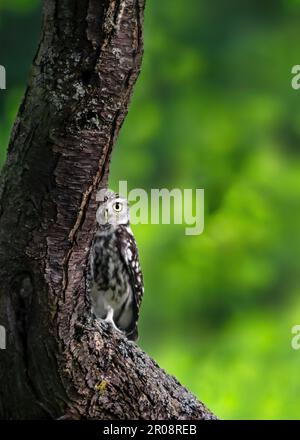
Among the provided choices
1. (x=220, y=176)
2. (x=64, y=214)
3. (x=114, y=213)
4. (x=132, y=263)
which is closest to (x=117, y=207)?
(x=114, y=213)

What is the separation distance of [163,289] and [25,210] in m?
5.80

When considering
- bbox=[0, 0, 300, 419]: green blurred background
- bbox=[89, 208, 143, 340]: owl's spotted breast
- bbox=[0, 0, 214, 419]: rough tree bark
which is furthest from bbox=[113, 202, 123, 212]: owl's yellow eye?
bbox=[0, 0, 300, 419]: green blurred background

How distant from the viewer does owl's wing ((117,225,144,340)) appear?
6.26 metres

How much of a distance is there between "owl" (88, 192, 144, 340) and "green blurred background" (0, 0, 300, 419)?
2.07 meters

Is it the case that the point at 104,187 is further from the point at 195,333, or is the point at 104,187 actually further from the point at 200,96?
the point at 200,96

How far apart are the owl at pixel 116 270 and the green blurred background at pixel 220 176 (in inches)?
81.7

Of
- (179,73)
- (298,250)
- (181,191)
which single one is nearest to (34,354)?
(181,191)

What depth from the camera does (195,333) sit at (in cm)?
944

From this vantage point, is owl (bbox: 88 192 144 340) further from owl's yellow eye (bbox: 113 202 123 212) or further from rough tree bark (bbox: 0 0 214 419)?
rough tree bark (bbox: 0 0 214 419)

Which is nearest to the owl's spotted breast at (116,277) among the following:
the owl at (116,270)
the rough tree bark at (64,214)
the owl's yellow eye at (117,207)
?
the owl at (116,270)

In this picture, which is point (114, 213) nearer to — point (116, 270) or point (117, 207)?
point (117, 207)

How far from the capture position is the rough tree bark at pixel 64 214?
3.47 m

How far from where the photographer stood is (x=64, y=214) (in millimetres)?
3662

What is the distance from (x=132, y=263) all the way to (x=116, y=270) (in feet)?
0.38
